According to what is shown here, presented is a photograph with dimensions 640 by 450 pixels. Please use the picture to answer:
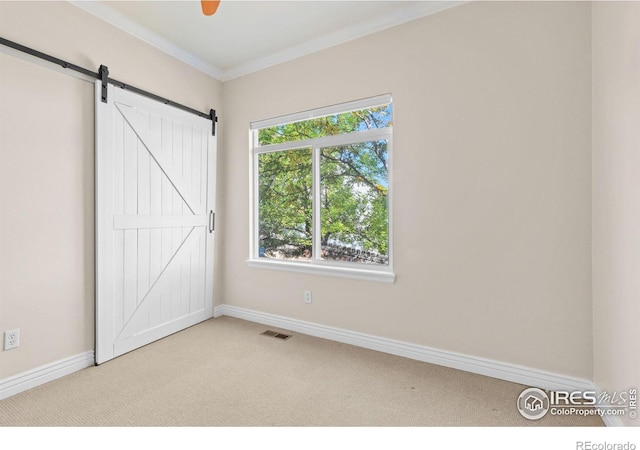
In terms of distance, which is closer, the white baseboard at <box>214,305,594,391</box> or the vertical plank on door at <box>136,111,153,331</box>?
the white baseboard at <box>214,305,594,391</box>

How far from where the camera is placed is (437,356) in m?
2.40

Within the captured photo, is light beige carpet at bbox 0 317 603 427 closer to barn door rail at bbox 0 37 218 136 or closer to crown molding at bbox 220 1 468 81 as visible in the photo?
barn door rail at bbox 0 37 218 136

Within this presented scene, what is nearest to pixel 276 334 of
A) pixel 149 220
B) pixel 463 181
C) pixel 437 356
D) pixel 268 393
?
pixel 268 393

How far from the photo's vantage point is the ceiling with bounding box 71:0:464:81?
2.40 metres

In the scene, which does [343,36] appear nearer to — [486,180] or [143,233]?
[486,180]

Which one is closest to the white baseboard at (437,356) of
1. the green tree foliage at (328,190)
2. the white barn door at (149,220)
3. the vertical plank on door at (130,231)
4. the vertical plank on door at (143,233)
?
the green tree foliage at (328,190)

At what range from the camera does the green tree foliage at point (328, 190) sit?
8.99 ft

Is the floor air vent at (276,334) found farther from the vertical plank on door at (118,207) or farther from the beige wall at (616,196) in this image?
the beige wall at (616,196)

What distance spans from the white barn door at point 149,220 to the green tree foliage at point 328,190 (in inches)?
25.8

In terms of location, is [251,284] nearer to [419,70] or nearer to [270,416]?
[270,416]

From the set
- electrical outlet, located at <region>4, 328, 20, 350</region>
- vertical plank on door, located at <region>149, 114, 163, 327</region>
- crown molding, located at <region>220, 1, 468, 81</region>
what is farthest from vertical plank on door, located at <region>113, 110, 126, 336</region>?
crown molding, located at <region>220, 1, 468, 81</region>

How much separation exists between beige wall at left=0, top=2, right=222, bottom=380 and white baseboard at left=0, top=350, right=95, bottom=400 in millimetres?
39

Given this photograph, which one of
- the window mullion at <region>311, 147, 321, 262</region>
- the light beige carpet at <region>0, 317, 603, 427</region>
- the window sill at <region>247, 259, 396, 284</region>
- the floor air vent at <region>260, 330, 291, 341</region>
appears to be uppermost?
the window mullion at <region>311, 147, 321, 262</region>
